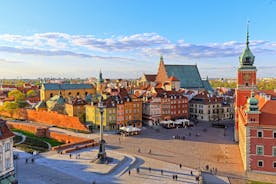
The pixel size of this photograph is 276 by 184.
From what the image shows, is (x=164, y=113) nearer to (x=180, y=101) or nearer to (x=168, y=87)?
(x=180, y=101)

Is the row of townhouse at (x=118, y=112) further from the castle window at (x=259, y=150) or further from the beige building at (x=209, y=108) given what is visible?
the castle window at (x=259, y=150)

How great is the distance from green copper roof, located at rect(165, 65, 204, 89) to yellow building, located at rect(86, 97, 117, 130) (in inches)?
1614

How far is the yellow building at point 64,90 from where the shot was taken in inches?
4050

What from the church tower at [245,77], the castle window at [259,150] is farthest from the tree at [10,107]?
the castle window at [259,150]

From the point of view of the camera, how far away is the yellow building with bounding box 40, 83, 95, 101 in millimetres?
102875

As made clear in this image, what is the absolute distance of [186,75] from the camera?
105m

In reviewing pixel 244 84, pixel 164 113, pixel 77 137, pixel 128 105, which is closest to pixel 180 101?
pixel 164 113

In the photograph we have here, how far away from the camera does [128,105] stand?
68.8 m

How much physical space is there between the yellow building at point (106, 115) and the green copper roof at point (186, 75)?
134 ft

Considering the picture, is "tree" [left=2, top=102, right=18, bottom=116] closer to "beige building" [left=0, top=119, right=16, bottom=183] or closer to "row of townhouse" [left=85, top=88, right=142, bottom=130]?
"row of townhouse" [left=85, top=88, right=142, bottom=130]

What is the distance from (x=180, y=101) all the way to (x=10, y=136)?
52967 millimetres

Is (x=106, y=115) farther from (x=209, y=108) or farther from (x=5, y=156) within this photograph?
(x=5, y=156)

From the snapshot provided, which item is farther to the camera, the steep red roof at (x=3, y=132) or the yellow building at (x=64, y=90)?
the yellow building at (x=64, y=90)

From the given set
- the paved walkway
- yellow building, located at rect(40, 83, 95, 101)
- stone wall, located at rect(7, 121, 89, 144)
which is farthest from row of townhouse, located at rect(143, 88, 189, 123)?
the paved walkway
